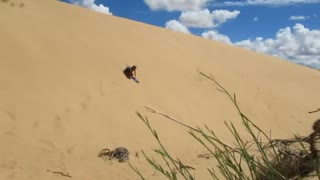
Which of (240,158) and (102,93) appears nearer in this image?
(240,158)

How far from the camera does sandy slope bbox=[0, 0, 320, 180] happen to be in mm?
8734

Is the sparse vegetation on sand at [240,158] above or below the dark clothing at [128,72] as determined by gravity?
below

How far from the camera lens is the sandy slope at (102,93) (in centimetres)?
873

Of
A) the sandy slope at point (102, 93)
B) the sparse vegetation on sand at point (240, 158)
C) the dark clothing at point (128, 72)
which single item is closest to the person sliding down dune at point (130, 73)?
the dark clothing at point (128, 72)

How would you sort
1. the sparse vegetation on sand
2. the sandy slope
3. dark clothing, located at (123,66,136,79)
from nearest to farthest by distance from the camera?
the sparse vegetation on sand < the sandy slope < dark clothing, located at (123,66,136,79)

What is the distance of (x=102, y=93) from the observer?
37.8ft

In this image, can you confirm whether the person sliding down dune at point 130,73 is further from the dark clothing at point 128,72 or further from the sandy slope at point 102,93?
the sandy slope at point 102,93

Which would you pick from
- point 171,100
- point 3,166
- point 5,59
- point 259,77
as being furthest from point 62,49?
point 259,77

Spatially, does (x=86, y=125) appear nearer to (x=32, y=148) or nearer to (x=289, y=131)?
(x=32, y=148)

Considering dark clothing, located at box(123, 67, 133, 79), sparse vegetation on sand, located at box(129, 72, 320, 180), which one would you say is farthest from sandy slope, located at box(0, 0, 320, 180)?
sparse vegetation on sand, located at box(129, 72, 320, 180)

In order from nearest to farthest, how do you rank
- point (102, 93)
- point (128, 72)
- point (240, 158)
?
1. point (240, 158)
2. point (102, 93)
3. point (128, 72)

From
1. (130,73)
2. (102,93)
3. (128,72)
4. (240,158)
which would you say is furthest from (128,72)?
(240,158)

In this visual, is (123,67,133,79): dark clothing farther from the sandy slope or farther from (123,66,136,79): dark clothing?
the sandy slope

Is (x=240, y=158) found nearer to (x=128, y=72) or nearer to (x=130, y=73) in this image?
(x=130, y=73)
